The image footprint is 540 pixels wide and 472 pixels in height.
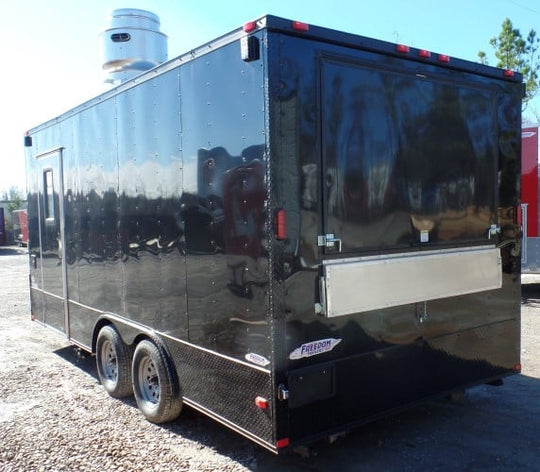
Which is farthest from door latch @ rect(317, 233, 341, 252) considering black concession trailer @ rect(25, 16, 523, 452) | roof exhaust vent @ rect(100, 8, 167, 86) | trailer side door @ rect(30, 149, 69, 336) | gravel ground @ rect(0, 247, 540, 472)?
roof exhaust vent @ rect(100, 8, 167, 86)

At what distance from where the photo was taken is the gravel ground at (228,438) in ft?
12.7

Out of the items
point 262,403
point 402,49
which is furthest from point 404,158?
point 262,403

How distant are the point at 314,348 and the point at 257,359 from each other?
348 mm

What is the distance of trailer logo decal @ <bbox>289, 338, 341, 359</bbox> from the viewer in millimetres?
3344

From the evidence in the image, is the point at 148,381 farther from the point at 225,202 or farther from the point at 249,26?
the point at 249,26

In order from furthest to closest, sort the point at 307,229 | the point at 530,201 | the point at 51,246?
the point at 530,201
the point at 51,246
the point at 307,229

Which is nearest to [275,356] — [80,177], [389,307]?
[389,307]

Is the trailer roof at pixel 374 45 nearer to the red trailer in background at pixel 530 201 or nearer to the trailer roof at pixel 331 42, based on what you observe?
the trailer roof at pixel 331 42

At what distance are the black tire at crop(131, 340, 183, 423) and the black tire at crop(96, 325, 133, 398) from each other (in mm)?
276

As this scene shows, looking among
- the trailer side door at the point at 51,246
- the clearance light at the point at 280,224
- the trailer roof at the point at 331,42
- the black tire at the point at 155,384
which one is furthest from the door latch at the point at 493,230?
the trailer side door at the point at 51,246

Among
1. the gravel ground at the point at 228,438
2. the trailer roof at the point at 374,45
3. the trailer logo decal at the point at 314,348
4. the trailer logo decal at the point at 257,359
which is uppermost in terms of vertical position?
the trailer roof at the point at 374,45

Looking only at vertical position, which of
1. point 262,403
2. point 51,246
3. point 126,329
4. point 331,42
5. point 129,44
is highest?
point 129,44

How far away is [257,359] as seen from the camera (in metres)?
3.39

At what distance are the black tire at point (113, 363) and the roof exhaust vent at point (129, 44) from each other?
292 centimetres
